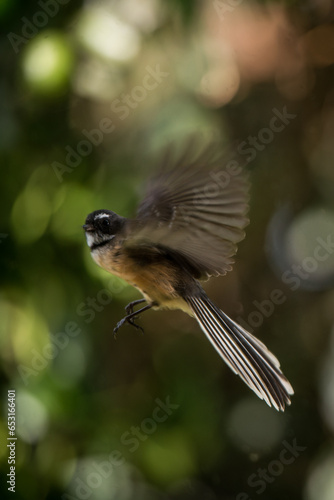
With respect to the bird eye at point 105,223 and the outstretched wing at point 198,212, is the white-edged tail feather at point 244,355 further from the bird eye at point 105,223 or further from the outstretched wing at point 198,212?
the bird eye at point 105,223

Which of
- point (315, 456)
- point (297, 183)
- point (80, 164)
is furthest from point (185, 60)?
point (315, 456)

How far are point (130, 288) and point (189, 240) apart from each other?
1.43 m

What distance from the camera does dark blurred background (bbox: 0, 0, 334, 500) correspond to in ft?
8.86

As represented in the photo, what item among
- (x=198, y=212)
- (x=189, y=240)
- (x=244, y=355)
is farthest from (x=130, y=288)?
(x=189, y=240)

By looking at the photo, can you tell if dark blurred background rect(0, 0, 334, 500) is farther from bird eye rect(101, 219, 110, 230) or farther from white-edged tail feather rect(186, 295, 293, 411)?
bird eye rect(101, 219, 110, 230)

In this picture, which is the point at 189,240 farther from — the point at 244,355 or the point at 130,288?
the point at 130,288

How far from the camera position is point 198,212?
1.57 metres

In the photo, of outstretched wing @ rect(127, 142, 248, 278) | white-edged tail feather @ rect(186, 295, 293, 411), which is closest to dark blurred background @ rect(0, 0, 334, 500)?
white-edged tail feather @ rect(186, 295, 293, 411)

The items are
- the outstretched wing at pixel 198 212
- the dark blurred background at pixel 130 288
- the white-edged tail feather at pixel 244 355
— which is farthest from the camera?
the dark blurred background at pixel 130 288

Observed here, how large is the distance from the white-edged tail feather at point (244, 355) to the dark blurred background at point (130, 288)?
690 mm

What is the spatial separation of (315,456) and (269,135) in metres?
1.49

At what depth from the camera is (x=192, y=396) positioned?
3.06 meters

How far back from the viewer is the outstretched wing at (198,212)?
1.41 m

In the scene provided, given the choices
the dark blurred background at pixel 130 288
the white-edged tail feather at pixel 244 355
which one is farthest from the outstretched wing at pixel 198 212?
the dark blurred background at pixel 130 288
